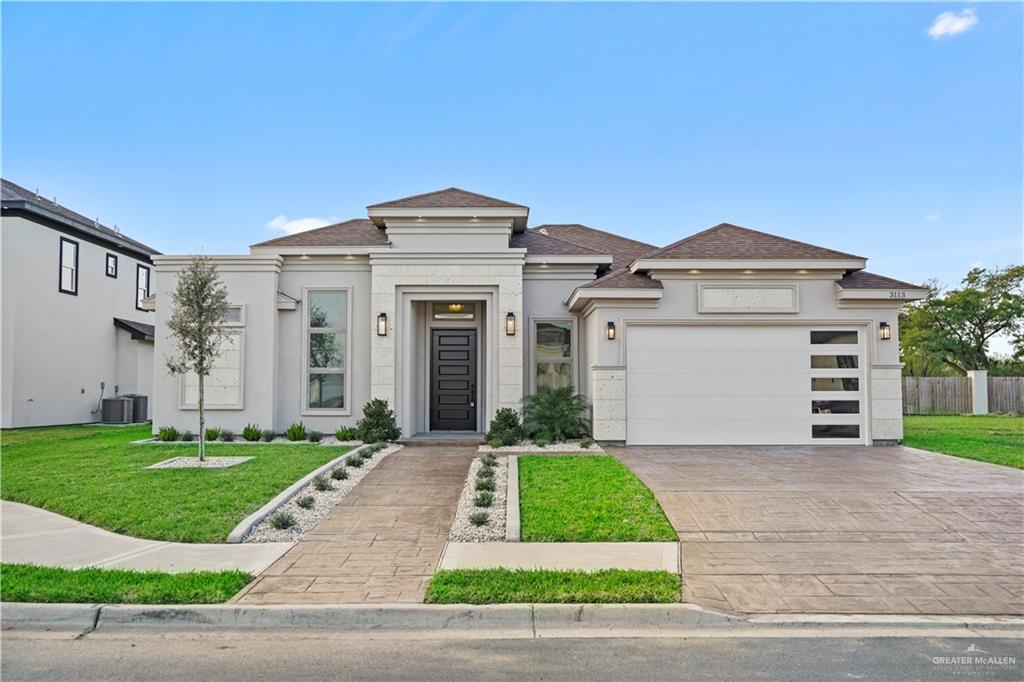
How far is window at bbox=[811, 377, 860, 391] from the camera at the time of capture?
11.8m

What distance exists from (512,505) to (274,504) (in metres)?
2.82

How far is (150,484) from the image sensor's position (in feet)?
26.1

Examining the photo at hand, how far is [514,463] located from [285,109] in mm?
13404

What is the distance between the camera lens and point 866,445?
11.6 metres

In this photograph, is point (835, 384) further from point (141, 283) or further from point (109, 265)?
point (141, 283)

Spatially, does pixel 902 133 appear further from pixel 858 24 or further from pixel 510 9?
pixel 510 9

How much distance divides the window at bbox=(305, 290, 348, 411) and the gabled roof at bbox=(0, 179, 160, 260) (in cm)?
1006

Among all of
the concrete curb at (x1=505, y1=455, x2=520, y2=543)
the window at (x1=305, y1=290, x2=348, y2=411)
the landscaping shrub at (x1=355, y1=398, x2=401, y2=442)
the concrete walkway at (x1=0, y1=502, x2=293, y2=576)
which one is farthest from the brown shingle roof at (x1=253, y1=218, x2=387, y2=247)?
the concrete walkway at (x1=0, y1=502, x2=293, y2=576)

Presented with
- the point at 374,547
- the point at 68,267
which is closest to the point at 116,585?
the point at 374,547

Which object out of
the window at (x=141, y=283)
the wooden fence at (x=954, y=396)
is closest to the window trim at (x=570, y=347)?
the wooden fence at (x=954, y=396)

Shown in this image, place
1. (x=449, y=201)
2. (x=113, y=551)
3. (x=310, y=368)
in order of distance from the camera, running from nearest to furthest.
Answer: (x=113, y=551) < (x=449, y=201) < (x=310, y=368)

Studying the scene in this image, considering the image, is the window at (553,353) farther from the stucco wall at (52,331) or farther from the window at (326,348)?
the stucco wall at (52,331)

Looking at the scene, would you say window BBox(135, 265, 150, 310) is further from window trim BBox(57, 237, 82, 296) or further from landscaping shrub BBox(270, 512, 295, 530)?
landscaping shrub BBox(270, 512, 295, 530)

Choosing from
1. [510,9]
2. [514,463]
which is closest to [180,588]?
[514,463]
